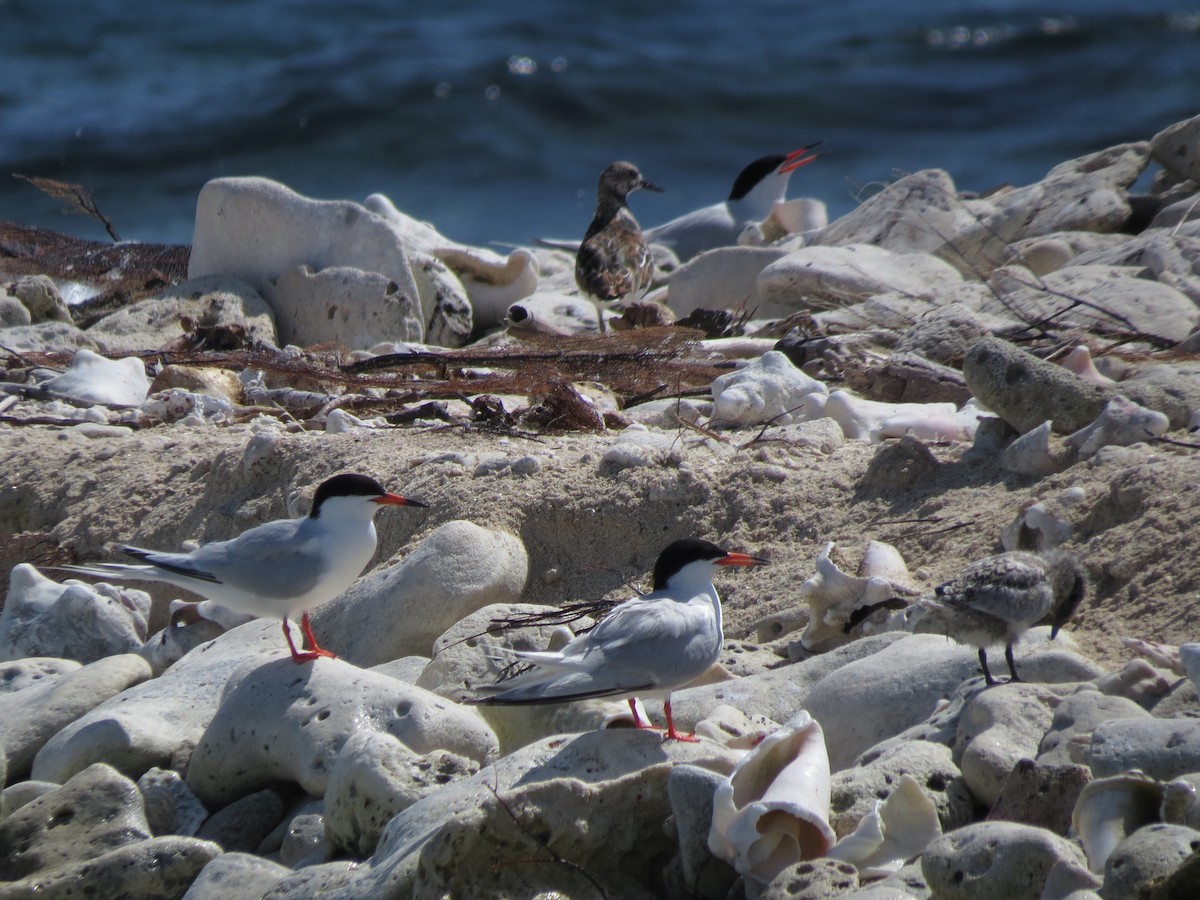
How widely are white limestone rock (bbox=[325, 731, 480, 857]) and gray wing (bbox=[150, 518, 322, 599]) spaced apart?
34.7 inches

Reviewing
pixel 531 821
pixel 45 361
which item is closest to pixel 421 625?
pixel 531 821

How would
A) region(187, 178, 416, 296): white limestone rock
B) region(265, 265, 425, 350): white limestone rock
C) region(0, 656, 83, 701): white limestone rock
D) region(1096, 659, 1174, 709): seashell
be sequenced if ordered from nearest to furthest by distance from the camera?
region(1096, 659, 1174, 709): seashell < region(0, 656, 83, 701): white limestone rock < region(265, 265, 425, 350): white limestone rock < region(187, 178, 416, 296): white limestone rock

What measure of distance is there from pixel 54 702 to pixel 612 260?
5.43 meters

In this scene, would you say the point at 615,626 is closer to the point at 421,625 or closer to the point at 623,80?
the point at 421,625

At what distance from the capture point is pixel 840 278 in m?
8.52

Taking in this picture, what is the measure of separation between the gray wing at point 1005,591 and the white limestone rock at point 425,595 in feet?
5.76

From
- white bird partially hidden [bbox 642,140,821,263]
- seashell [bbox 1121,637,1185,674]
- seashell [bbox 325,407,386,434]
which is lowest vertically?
white bird partially hidden [bbox 642,140,821,263]

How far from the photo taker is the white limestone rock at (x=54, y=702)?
4.51m

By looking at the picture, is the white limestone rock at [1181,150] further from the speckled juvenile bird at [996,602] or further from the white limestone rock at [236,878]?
the white limestone rock at [236,878]

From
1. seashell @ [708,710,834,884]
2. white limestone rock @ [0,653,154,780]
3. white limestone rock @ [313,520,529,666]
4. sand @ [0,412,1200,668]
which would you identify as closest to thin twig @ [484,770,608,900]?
seashell @ [708,710,834,884]

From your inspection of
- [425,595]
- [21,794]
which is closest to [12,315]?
[425,595]

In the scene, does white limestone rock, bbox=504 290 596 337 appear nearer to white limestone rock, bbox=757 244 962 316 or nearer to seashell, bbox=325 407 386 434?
white limestone rock, bbox=757 244 962 316

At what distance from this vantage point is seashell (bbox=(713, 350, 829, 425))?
245 inches

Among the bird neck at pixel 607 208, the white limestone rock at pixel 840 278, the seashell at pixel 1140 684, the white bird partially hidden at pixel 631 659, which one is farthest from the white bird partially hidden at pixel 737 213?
the seashell at pixel 1140 684
